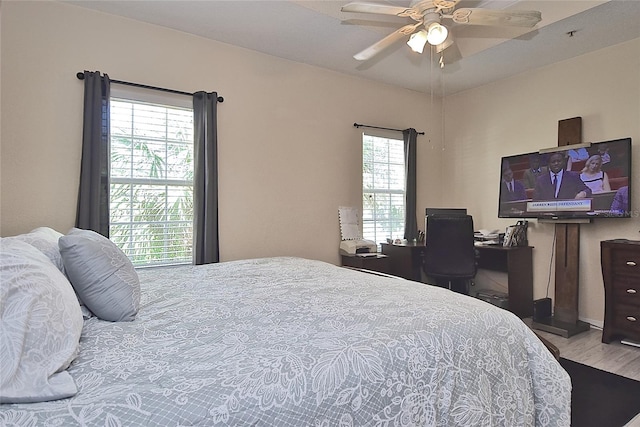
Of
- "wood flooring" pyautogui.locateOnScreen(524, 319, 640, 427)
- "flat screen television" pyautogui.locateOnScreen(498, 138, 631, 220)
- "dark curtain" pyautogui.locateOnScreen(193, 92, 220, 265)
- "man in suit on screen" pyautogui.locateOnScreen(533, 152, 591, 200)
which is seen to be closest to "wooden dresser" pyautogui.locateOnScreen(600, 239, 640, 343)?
"wood flooring" pyautogui.locateOnScreen(524, 319, 640, 427)

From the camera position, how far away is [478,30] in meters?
3.34

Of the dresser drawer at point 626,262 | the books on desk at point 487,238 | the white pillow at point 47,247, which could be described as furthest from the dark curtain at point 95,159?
the dresser drawer at point 626,262

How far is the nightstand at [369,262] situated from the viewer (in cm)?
387

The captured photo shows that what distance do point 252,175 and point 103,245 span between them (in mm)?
2171

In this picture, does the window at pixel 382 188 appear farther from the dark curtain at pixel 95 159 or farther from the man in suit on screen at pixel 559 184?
the dark curtain at pixel 95 159

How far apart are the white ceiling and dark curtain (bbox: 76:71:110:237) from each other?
2.18 ft

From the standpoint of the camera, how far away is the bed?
86cm

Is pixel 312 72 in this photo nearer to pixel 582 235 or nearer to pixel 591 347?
pixel 582 235

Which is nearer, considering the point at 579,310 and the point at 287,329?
the point at 287,329

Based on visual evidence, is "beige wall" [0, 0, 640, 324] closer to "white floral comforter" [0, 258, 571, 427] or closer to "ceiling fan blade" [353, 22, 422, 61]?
"ceiling fan blade" [353, 22, 422, 61]

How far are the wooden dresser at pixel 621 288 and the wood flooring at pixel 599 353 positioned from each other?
0.11 m

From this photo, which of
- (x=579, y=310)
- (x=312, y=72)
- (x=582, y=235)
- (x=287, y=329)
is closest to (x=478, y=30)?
(x=312, y=72)

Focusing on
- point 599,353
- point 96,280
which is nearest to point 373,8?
point 96,280

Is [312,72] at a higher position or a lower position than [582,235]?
higher
